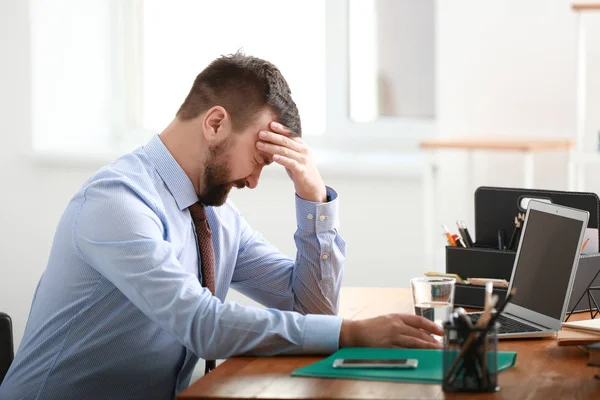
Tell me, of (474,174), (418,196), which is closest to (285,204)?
(418,196)

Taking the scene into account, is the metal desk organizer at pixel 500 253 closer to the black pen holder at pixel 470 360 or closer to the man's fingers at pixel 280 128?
the man's fingers at pixel 280 128

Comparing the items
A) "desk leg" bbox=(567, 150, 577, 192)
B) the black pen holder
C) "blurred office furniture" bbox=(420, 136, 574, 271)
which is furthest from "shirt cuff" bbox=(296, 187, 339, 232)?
"desk leg" bbox=(567, 150, 577, 192)

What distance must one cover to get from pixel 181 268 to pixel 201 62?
2.80 m

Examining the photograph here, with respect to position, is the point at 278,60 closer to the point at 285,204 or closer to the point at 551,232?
the point at 285,204

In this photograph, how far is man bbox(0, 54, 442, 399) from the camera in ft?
4.97

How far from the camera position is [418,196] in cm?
379

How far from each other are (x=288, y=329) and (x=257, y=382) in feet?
0.57

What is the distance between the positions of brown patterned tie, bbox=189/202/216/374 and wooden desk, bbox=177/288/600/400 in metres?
0.35

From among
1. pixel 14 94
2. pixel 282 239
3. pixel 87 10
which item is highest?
pixel 87 10

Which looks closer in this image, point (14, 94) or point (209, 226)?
point (209, 226)

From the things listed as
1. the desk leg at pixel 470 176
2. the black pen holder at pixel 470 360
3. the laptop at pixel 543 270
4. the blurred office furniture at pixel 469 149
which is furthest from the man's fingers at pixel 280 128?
the desk leg at pixel 470 176

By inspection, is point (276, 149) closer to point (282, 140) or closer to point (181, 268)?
point (282, 140)

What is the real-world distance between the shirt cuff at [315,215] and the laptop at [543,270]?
1.16ft

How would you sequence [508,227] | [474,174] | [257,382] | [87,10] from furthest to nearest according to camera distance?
[87,10]
[474,174]
[508,227]
[257,382]
